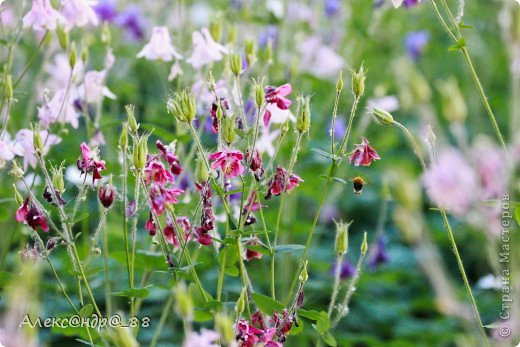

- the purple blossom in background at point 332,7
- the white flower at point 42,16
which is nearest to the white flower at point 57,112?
the white flower at point 42,16

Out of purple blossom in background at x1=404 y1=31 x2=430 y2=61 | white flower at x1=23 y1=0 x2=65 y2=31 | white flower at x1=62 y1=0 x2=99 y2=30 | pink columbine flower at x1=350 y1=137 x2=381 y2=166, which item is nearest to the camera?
pink columbine flower at x1=350 y1=137 x2=381 y2=166

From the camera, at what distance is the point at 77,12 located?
2520 millimetres

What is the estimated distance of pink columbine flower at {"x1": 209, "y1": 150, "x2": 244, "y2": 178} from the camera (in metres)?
1.84

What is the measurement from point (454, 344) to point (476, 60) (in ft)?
8.53

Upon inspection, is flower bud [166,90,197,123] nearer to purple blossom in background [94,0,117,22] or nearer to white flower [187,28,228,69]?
white flower [187,28,228,69]

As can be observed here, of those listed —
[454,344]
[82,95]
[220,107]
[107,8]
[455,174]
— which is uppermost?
[455,174]

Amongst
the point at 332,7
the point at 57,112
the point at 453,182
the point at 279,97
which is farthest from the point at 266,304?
the point at 332,7

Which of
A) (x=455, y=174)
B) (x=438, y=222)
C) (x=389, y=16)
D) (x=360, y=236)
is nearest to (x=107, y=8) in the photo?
(x=389, y=16)

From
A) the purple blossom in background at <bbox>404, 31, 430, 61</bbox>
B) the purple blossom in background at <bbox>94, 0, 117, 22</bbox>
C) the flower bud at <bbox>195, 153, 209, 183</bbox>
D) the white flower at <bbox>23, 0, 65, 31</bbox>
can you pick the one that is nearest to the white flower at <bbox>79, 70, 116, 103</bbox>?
the white flower at <bbox>23, 0, 65, 31</bbox>

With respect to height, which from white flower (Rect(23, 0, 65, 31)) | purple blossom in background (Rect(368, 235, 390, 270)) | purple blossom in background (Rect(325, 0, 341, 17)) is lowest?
purple blossom in background (Rect(368, 235, 390, 270))

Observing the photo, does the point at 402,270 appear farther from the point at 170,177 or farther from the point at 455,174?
the point at 455,174

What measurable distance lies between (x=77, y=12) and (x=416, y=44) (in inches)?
114

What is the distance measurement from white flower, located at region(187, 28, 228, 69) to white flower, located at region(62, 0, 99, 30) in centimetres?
32

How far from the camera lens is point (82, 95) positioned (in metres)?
2.57
